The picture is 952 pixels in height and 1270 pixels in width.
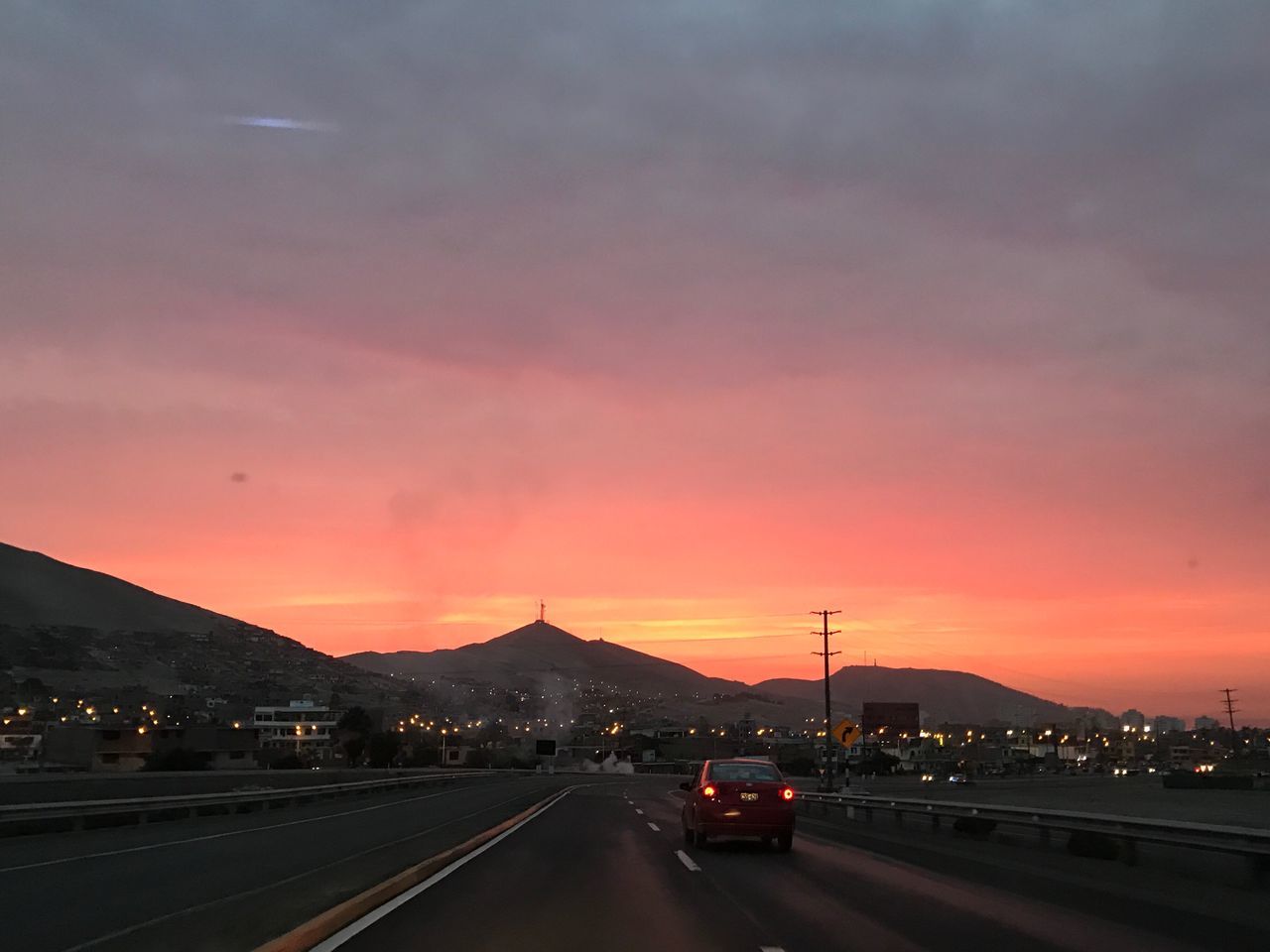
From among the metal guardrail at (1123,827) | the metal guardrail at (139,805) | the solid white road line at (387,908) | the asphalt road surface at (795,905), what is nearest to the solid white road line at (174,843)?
the metal guardrail at (139,805)

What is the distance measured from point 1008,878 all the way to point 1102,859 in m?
4.36

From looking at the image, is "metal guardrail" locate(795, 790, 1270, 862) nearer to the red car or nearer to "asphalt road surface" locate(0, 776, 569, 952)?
the red car

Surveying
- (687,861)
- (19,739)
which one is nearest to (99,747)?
(19,739)

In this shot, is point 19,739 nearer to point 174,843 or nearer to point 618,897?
point 174,843

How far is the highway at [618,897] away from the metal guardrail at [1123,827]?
665 mm

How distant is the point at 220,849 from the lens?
20.3 m

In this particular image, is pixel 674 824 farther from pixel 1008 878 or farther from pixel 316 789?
pixel 316 789

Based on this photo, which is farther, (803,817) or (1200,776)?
(1200,776)

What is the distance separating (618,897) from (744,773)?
820 cm

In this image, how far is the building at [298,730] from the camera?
165625mm

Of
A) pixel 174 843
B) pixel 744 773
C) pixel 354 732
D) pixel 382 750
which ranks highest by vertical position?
pixel 744 773

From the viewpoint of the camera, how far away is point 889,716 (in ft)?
399

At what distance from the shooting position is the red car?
20266 millimetres

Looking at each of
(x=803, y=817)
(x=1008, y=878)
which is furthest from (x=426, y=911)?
(x=803, y=817)
